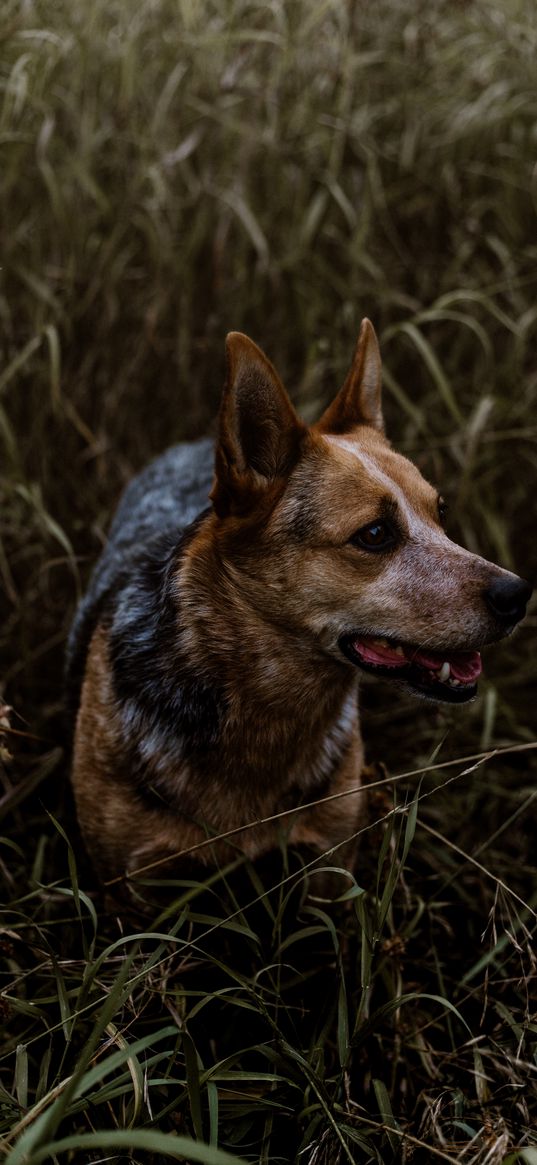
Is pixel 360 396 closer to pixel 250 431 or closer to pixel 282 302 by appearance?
pixel 250 431

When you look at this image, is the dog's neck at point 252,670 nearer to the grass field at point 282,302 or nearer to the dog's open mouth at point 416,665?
the dog's open mouth at point 416,665

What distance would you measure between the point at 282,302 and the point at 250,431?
179 centimetres

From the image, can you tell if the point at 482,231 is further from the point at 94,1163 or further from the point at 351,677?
the point at 94,1163

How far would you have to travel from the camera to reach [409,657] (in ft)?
7.19

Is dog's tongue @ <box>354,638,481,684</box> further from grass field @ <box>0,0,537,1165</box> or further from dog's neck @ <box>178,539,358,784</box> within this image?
grass field @ <box>0,0,537,1165</box>

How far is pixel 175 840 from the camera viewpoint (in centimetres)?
229

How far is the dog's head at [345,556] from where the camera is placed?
2.12m

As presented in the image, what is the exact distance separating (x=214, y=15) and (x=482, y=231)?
4.93 feet

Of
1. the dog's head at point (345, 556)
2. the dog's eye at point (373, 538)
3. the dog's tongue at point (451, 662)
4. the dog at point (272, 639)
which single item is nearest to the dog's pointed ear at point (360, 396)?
Result: the dog at point (272, 639)

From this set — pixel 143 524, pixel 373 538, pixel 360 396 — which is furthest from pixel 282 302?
pixel 373 538

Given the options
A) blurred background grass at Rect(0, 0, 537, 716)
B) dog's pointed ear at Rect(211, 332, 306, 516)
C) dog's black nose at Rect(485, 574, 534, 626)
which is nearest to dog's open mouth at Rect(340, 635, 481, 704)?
dog's black nose at Rect(485, 574, 534, 626)

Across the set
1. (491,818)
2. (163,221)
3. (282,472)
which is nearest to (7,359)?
(163,221)

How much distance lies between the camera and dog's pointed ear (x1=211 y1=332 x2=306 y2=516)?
81.2 inches

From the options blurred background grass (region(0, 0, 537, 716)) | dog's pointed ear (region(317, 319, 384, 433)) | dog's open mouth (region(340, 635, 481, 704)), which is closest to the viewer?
dog's open mouth (region(340, 635, 481, 704))
